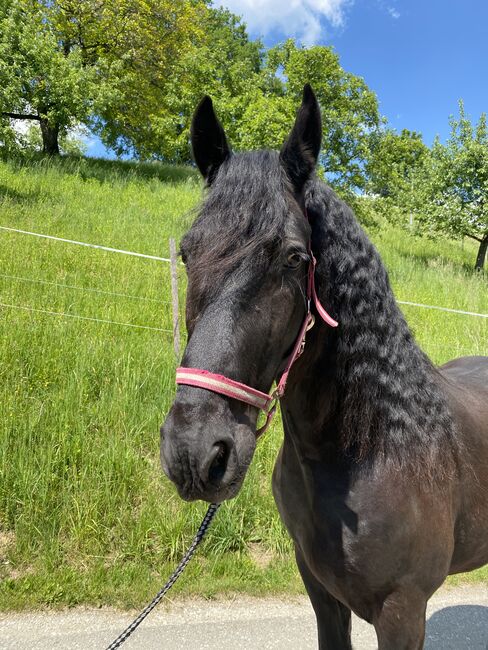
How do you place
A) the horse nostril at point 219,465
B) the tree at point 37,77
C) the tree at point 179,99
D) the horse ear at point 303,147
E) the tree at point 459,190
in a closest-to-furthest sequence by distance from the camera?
the horse nostril at point 219,465
the horse ear at point 303,147
the tree at point 37,77
the tree at point 459,190
the tree at point 179,99

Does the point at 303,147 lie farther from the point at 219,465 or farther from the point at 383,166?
the point at 383,166

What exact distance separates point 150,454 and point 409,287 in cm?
772

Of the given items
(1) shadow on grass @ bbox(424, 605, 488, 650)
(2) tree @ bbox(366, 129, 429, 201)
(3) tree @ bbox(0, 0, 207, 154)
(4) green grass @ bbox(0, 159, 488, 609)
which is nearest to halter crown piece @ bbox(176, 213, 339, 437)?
(4) green grass @ bbox(0, 159, 488, 609)

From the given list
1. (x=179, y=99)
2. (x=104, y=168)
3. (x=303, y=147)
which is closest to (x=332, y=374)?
(x=303, y=147)

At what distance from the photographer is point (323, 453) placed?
1.63 metres

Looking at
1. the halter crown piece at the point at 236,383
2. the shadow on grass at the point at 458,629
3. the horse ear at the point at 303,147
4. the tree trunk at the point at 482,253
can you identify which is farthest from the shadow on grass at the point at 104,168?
the shadow on grass at the point at 458,629

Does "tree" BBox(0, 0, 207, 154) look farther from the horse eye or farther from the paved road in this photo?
the horse eye

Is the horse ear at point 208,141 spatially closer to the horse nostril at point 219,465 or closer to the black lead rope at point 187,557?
the horse nostril at point 219,465

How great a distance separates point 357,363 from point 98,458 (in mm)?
2717

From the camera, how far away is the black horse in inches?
48.9

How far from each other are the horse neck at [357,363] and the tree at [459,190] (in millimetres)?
14580

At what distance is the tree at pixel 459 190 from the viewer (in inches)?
579

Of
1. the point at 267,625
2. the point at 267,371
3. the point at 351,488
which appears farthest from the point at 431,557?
the point at 267,625

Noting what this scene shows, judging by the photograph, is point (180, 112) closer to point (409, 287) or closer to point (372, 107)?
point (372, 107)
